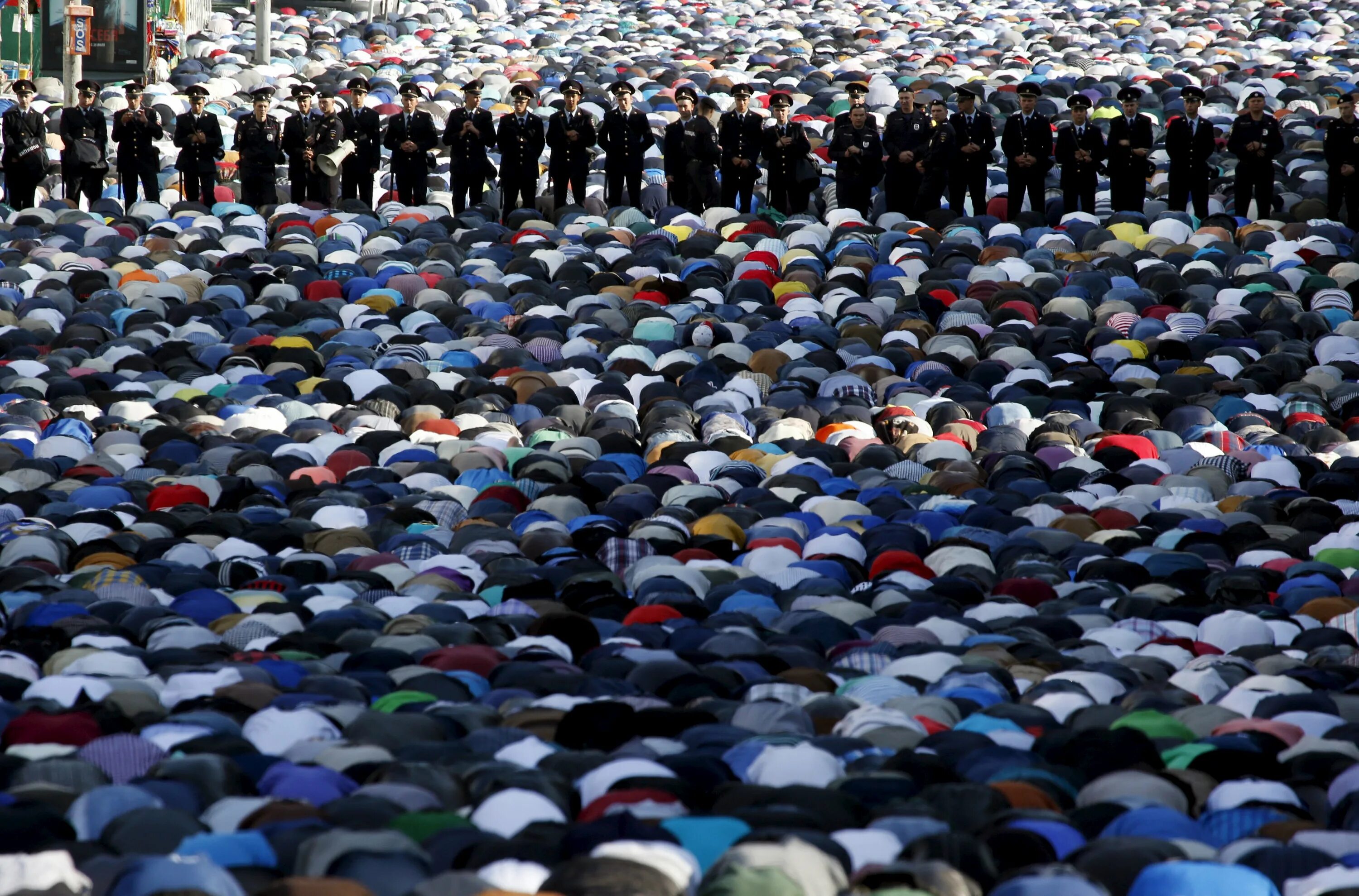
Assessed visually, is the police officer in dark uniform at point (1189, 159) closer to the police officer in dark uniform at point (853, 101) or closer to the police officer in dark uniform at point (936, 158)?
the police officer in dark uniform at point (936, 158)

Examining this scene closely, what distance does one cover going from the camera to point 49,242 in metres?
15.4

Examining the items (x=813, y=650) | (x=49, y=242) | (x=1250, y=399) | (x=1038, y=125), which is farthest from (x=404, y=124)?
(x=813, y=650)

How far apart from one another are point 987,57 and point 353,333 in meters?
12.2

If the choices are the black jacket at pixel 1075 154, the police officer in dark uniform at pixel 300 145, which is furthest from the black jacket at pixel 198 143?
the black jacket at pixel 1075 154

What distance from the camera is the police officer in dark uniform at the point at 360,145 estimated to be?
55.0 feet

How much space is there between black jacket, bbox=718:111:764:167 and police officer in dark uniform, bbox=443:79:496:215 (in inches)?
79.1

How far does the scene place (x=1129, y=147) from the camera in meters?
16.1

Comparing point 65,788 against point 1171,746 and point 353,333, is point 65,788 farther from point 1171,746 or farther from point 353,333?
point 353,333

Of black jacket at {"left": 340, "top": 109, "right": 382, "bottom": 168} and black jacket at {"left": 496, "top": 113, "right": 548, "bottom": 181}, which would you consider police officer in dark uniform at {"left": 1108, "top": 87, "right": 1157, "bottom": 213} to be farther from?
black jacket at {"left": 340, "top": 109, "right": 382, "bottom": 168}

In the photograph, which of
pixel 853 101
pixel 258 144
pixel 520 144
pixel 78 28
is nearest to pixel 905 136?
pixel 853 101

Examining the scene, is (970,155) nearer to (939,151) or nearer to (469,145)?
(939,151)

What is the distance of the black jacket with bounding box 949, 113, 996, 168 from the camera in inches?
645

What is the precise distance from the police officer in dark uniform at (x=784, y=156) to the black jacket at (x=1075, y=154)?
7.14ft

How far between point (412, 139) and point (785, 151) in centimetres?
327
